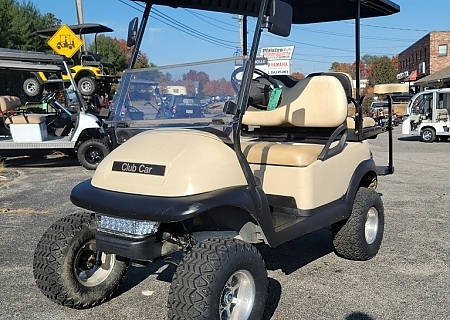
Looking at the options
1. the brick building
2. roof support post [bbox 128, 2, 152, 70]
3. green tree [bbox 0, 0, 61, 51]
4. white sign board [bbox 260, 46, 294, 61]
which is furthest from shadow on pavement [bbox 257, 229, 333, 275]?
the brick building

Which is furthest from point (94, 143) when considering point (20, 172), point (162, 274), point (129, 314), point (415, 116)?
point (415, 116)

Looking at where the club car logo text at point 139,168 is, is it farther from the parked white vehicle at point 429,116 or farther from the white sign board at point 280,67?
the parked white vehicle at point 429,116

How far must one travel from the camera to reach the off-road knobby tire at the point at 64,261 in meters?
3.12

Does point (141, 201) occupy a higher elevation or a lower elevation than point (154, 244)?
higher

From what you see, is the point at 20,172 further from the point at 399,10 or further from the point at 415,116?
the point at 415,116

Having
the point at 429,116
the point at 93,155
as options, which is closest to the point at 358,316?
the point at 93,155

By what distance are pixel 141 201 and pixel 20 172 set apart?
8095mm

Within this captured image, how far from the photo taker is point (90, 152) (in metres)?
10.0

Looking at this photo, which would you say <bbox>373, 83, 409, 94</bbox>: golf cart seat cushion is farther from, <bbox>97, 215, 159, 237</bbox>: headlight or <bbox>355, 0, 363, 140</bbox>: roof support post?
<bbox>97, 215, 159, 237</bbox>: headlight

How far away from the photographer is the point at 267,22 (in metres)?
2.94

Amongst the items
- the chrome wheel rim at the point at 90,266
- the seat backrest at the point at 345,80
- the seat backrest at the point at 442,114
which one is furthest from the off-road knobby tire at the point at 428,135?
the chrome wheel rim at the point at 90,266

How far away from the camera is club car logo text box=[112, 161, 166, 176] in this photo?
278cm

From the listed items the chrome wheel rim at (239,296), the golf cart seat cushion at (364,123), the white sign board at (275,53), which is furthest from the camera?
the golf cart seat cushion at (364,123)

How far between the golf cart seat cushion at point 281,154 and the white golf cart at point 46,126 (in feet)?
20.7
